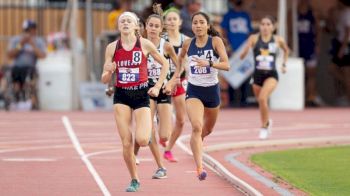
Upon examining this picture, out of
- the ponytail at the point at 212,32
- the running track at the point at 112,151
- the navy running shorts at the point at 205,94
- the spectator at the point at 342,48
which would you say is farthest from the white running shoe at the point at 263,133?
the spectator at the point at 342,48

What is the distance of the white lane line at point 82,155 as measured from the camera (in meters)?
16.4

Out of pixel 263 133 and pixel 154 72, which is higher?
pixel 154 72

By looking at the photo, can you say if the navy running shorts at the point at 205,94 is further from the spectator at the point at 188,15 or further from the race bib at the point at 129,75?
the spectator at the point at 188,15

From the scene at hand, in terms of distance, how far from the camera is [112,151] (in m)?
21.9

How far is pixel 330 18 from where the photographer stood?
3572 cm

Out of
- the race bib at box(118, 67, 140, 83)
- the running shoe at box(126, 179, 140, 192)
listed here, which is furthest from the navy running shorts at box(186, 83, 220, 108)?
the running shoe at box(126, 179, 140, 192)

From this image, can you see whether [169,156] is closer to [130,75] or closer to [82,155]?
[82,155]

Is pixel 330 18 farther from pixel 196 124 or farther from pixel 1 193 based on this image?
pixel 1 193

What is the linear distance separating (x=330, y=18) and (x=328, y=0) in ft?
2.04

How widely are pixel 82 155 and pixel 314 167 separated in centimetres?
389

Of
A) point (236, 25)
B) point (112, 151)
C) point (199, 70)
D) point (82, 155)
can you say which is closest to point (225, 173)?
point (199, 70)

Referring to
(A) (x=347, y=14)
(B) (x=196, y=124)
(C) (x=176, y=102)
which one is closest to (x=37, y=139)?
(C) (x=176, y=102)

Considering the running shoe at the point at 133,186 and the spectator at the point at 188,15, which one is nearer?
the running shoe at the point at 133,186

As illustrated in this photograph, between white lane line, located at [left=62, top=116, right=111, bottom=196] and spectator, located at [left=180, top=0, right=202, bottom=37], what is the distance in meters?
3.21
